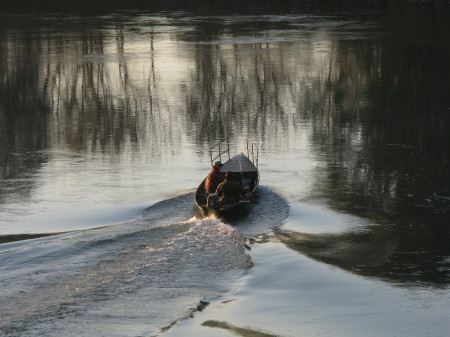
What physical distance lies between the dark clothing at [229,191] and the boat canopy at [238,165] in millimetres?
2410

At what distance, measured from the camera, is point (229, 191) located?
19.6 metres

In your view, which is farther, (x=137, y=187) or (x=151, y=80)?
(x=151, y=80)

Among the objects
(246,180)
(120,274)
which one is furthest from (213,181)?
(120,274)

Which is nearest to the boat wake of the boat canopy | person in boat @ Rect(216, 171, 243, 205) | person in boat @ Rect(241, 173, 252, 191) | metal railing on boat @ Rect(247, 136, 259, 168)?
person in boat @ Rect(216, 171, 243, 205)

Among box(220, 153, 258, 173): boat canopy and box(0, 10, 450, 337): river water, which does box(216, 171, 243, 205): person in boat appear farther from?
box(220, 153, 258, 173): boat canopy

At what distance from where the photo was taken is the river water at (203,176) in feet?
46.2

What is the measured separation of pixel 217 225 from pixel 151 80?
66.3 ft

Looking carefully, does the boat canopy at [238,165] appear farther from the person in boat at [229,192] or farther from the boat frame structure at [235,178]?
the person in boat at [229,192]

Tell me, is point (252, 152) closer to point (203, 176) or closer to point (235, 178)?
point (203, 176)

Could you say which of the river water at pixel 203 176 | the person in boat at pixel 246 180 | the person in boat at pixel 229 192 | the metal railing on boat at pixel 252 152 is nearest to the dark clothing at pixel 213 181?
the person in boat at pixel 229 192

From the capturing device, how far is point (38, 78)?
128 feet

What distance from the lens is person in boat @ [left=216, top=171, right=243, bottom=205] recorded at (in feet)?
63.8

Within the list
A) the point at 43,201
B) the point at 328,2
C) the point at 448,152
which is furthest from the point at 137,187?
the point at 328,2

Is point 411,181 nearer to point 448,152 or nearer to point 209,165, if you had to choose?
point 448,152
